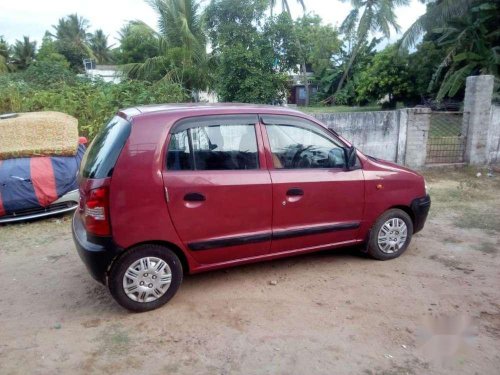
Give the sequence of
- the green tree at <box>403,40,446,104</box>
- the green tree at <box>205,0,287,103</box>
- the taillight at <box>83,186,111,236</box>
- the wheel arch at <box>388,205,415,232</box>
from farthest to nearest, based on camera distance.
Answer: the green tree at <box>403,40,446,104</box> < the green tree at <box>205,0,287,103</box> < the wheel arch at <box>388,205,415,232</box> < the taillight at <box>83,186,111,236</box>

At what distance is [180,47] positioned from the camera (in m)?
17.0

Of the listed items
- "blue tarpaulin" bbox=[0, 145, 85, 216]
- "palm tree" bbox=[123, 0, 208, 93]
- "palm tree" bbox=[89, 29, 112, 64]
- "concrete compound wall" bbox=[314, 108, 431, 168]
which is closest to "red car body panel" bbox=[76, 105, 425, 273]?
"blue tarpaulin" bbox=[0, 145, 85, 216]

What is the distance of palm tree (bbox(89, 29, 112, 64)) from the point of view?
5448 centimetres

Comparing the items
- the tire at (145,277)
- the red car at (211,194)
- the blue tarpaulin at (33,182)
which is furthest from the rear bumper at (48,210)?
the tire at (145,277)

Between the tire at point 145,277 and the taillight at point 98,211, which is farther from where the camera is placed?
the tire at point 145,277

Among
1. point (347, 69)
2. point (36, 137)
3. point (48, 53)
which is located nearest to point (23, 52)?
point (48, 53)

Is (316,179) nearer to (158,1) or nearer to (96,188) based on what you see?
(96,188)

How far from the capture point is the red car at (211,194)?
329cm

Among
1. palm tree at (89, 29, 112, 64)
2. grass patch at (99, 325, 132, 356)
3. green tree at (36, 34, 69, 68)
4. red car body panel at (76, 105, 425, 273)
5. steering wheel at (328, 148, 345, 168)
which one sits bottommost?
grass patch at (99, 325, 132, 356)

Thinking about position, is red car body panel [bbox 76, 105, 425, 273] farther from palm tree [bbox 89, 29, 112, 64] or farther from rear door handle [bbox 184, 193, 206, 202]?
palm tree [bbox 89, 29, 112, 64]

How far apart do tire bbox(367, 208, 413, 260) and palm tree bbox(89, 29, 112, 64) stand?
55956 mm

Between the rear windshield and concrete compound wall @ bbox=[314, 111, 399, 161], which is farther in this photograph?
concrete compound wall @ bbox=[314, 111, 399, 161]

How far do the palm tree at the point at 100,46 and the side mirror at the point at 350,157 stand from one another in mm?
55819

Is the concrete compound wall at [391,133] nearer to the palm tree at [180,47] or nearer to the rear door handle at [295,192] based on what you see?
the rear door handle at [295,192]
